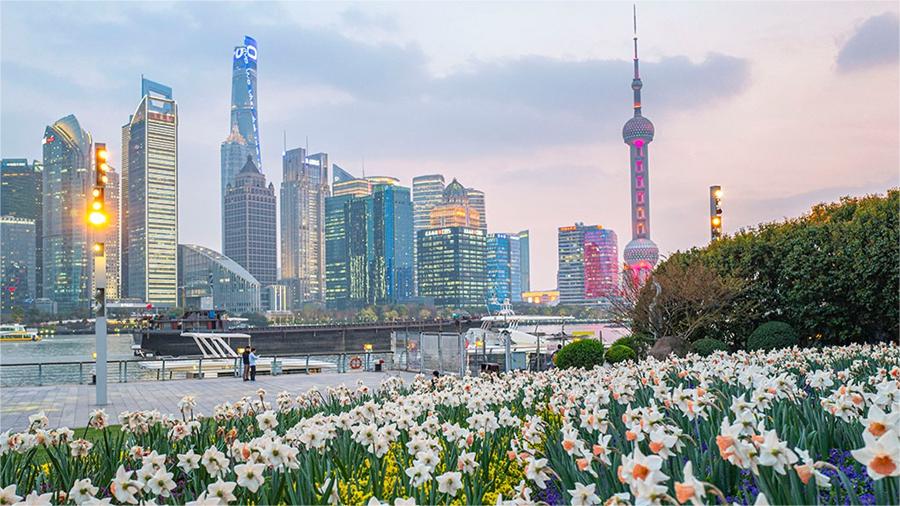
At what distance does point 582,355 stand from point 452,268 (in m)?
147

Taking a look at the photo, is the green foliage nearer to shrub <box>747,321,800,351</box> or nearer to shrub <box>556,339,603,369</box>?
shrub <box>747,321,800,351</box>

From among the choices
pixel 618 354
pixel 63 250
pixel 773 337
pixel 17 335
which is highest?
pixel 63 250

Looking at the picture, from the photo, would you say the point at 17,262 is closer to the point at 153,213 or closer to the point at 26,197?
the point at 26,197

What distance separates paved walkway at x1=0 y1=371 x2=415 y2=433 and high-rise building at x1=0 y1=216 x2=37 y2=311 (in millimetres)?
109984

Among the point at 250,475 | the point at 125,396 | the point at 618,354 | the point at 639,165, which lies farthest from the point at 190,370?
the point at 639,165

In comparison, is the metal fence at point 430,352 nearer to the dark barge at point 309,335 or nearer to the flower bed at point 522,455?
the flower bed at point 522,455

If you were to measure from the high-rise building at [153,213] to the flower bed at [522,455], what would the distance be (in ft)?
493

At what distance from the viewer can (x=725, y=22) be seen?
12.7m

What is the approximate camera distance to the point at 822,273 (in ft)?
60.4

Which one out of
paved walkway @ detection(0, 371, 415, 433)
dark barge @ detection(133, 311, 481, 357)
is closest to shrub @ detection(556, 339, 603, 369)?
paved walkway @ detection(0, 371, 415, 433)

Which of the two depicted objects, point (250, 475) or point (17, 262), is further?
point (17, 262)

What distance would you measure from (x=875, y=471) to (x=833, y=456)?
6.01ft

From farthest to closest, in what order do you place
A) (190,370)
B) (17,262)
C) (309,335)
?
(17,262) → (309,335) → (190,370)

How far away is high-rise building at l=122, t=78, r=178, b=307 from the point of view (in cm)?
14988
